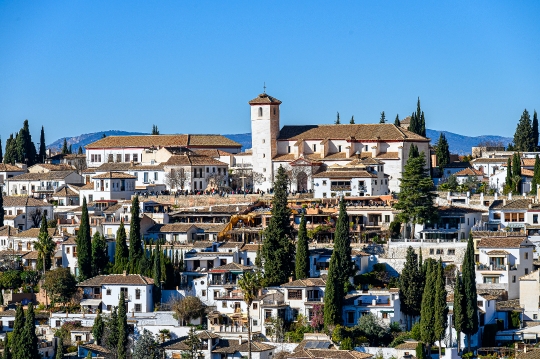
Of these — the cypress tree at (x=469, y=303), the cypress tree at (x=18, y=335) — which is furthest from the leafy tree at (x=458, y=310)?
the cypress tree at (x=18, y=335)

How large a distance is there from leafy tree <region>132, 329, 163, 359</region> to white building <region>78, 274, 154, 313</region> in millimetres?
4903

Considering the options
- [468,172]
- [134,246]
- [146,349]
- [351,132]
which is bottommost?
[146,349]

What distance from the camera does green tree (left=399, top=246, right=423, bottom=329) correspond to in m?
58.9

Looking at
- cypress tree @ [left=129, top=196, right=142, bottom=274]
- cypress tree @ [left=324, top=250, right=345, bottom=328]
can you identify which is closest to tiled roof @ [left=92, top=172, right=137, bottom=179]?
cypress tree @ [left=129, top=196, right=142, bottom=274]

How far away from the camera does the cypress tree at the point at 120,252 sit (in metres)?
66.8

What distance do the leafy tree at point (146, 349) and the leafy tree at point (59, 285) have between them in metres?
8.34

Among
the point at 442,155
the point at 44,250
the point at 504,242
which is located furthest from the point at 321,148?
the point at 504,242

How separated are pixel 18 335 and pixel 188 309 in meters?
8.01

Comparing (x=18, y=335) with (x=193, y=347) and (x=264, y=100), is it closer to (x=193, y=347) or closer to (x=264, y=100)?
(x=193, y=347)

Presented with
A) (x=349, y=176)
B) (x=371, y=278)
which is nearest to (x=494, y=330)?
(x=371, y=278)

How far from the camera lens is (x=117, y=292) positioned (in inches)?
2517

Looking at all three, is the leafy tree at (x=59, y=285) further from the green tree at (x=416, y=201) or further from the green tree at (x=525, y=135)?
the green tree at (x=525, y=135)

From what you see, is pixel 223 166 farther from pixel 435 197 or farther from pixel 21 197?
pixel 435 197

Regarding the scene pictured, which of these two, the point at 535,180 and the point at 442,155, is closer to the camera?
the point at 535,180
